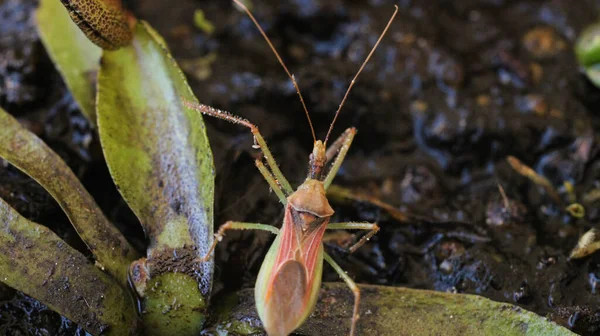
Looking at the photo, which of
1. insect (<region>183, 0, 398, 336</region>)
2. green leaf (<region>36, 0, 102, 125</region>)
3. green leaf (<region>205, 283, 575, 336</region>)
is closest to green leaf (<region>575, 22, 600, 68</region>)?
insect (<region>183, 0, 398, 336</region>)

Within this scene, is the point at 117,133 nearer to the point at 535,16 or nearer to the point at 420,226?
the point at 420,226

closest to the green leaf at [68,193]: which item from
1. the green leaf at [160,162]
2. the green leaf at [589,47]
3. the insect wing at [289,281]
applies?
the green leaf at [160,162]

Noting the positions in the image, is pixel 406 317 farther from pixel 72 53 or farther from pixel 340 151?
pixel 72 53

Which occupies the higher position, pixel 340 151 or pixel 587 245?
pixel 340 151

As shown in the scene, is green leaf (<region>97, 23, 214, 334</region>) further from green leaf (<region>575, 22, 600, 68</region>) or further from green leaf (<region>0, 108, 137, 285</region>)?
green leaf (<region>575, 22, 600, 68</region>)

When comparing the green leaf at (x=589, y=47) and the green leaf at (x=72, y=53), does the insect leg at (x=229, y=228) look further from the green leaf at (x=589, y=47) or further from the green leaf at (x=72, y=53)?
the green leaf at (x=589, y=47)

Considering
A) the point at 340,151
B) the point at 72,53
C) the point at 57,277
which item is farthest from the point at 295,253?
the point at 72,53

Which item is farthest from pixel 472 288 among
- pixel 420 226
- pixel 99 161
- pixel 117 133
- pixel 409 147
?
pixel 99 161
